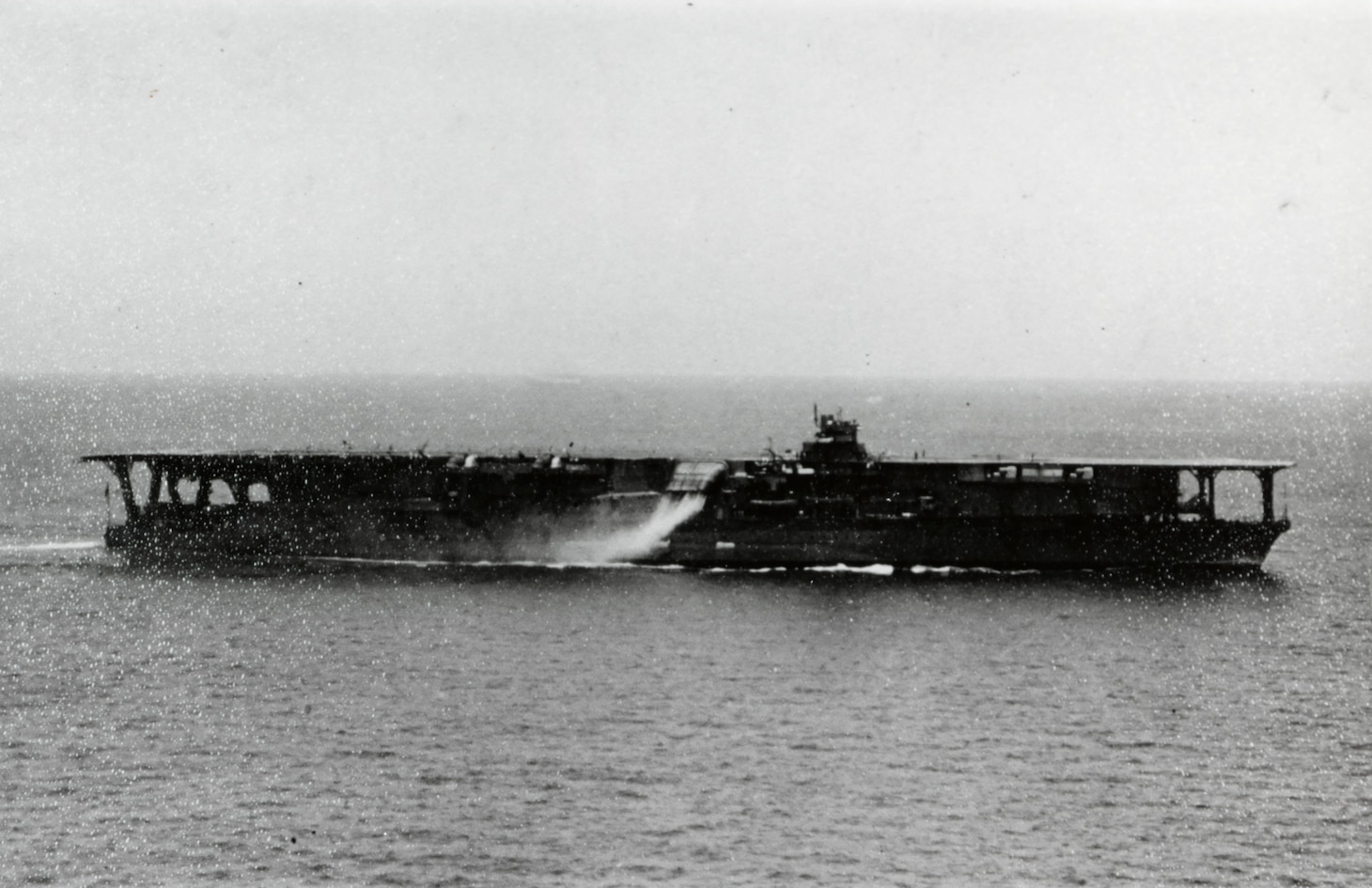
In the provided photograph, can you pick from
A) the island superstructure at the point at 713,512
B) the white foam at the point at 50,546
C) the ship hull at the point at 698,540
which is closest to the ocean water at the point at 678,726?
the white foam at the point at 50,546

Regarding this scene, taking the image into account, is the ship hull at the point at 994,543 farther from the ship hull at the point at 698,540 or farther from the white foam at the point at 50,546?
the white foam at the point at 50,546

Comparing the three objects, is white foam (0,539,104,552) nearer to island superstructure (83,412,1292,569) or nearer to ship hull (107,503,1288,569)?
island superstructure (83,412,1292,569)

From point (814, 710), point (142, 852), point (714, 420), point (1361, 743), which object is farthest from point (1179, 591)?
point (714, 420)

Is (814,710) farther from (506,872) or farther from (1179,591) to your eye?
(1179,591)

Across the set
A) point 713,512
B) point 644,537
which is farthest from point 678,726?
point 644,537

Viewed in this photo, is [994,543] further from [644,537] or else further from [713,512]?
[644,537]

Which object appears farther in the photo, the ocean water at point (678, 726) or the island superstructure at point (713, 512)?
the island superstructure at point (713, 512)
